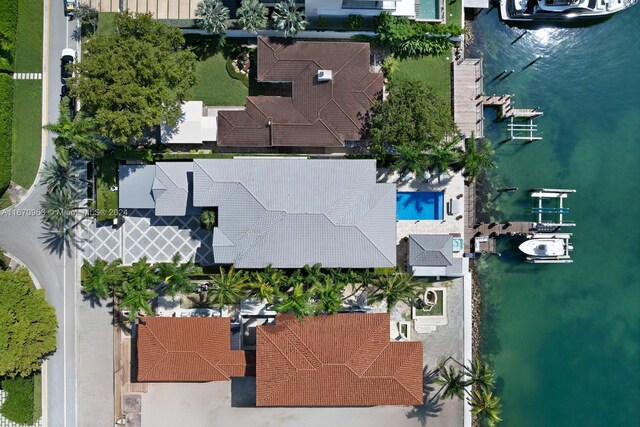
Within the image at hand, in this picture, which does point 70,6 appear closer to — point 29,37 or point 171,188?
point 29,37

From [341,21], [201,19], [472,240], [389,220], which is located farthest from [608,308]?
[201,19]

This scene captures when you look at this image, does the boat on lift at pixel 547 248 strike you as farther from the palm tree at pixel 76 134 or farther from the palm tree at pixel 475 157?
the palm tree at pixel 76 134

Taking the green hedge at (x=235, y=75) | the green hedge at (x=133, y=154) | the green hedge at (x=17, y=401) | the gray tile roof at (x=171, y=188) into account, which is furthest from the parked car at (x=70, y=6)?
the green hedge at (x=17, y=401)

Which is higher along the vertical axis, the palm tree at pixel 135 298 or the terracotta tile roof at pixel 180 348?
the palm tree at pixel 135 298

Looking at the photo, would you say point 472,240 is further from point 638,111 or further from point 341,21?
point 341,21

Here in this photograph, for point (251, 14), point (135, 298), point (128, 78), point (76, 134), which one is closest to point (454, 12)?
point (251, 14)
